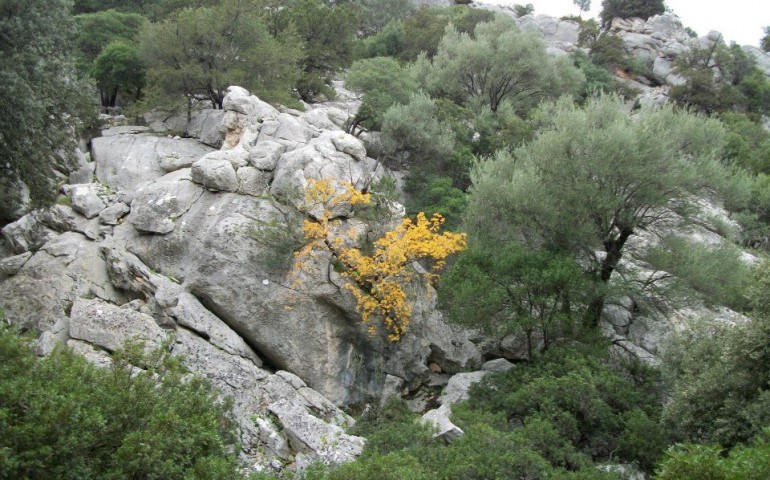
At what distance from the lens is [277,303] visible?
2083cm

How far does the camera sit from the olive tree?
21.6m

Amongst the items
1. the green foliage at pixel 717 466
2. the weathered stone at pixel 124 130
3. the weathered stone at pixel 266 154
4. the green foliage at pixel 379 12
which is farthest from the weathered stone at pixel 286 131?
the green foliage at pixel 379 12

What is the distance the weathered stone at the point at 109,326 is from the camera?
17.7 meters

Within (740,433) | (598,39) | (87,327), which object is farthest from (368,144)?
(598,39)

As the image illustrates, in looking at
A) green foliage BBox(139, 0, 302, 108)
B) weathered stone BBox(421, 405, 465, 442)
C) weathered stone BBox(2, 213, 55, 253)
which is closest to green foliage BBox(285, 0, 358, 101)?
green foliage BBox(139, 0, 302, 108)

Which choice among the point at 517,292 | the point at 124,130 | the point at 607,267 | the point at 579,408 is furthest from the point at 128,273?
the point at 607,267

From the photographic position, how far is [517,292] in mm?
20953

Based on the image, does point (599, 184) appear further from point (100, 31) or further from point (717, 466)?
point (100, 31)

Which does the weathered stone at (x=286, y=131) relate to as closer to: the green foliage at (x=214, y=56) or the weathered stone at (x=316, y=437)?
the green foliage at (x=214, y=56)

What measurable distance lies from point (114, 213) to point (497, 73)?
26680mm

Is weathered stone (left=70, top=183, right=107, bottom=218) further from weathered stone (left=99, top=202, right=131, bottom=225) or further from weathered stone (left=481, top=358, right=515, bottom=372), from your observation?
weathered stone (left=481, top=358, right=515, bottom=372)

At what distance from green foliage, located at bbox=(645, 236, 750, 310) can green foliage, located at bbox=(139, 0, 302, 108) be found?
64.5 ft

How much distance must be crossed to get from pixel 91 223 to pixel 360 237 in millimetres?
9679

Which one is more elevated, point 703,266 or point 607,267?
point 703,266
